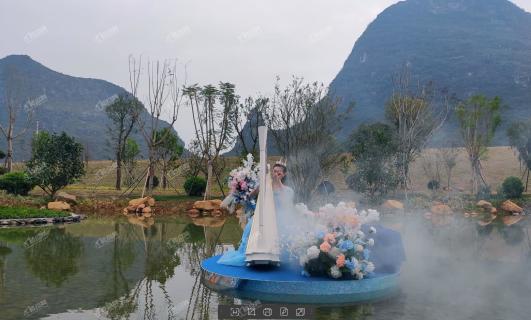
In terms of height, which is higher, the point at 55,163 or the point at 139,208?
the point at 55,163

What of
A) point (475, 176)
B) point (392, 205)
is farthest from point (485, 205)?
point (475, 176)

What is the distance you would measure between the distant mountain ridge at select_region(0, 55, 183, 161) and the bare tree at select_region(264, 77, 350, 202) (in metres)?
98.3

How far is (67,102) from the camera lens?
505ft

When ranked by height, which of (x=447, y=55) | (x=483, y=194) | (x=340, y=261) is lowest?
(x=483, y=194)

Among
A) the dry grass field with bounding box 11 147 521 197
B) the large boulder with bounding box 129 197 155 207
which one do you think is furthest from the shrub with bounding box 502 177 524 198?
the large boulder with bounding box 129 197 155 207

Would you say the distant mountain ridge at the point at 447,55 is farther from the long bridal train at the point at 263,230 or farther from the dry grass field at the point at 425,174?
the long bridal train at the point at 263,230

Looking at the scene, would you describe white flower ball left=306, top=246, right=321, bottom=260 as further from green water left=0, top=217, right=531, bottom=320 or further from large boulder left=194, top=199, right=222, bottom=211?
large boulder left=194, top=199, right=222, bottom=211

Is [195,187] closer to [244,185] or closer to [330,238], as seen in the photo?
[244,185]

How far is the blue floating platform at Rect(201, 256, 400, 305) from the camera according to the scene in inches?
307

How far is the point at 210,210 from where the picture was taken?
2648cm

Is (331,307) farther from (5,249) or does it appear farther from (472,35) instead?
(472,35)

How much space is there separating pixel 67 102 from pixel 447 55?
114 m

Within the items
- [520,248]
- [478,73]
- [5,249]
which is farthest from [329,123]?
[478,73]

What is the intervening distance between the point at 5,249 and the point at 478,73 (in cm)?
13945
